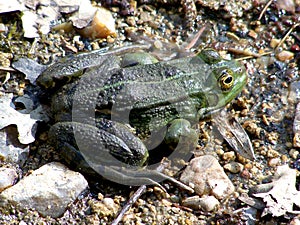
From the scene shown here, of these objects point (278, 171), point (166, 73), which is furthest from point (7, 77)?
point (278, 171)

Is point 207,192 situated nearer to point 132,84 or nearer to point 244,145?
point 244,145

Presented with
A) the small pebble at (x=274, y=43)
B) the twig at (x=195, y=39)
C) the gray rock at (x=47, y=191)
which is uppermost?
the small pebble at (x=274, y=43)

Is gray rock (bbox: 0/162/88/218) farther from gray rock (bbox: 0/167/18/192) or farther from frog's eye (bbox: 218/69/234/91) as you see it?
frog's eye (bbox: 218/69/234/91)

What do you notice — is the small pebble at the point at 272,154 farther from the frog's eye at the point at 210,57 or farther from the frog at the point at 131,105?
the frog's eye at the point at 210,57

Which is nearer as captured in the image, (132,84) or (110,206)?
(110,206)

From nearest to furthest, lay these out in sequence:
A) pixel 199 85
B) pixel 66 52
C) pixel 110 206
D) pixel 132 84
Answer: pixel 110 206 → pixel 132 84 → pixel 199 85 → pixel 66 52

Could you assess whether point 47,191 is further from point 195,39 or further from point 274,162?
point 195,39

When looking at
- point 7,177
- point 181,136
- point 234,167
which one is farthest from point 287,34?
point 7,177

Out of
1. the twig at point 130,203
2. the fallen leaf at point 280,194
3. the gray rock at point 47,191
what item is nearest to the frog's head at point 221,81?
the fallen leaf at point 280,194
